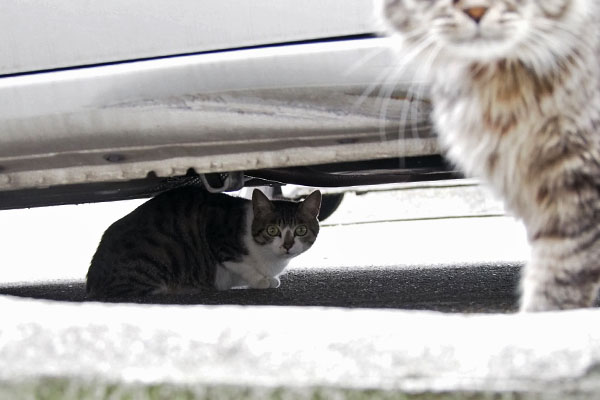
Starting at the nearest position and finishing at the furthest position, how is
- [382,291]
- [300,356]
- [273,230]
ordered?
1. [300,356]
2. [382,291]
3. [273,230]

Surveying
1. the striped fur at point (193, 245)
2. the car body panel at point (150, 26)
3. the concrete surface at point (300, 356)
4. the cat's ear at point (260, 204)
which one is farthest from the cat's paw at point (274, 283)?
the concrete surface at point (300, 356)

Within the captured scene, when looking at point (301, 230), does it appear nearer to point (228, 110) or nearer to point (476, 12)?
point (228, 110)

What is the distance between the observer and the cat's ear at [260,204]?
12.0 feet

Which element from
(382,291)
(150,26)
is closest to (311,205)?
(382,291)

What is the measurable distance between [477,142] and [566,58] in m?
0.25

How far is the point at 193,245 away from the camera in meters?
3.53

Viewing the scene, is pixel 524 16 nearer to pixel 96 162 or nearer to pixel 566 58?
pixel 566 58

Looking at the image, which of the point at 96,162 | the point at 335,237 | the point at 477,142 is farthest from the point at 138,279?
the point at 335,237

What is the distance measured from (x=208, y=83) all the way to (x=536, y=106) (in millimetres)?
824

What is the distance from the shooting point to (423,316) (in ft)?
4.24

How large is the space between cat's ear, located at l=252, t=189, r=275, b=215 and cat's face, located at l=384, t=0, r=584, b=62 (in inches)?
86.8

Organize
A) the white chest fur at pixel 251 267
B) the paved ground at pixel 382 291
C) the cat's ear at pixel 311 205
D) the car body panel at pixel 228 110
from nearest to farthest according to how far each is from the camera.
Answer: the car body panel at pixel 228 110 → the paved ground at pixel 382 291 → the white chest fur at pixel 251 267 → the cat's ear at pixel 311 205

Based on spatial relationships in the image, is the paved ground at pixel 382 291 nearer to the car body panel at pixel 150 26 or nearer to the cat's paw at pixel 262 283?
the cat's paw at pixel 262 283

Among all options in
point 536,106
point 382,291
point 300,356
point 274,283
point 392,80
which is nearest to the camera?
point 300,356
